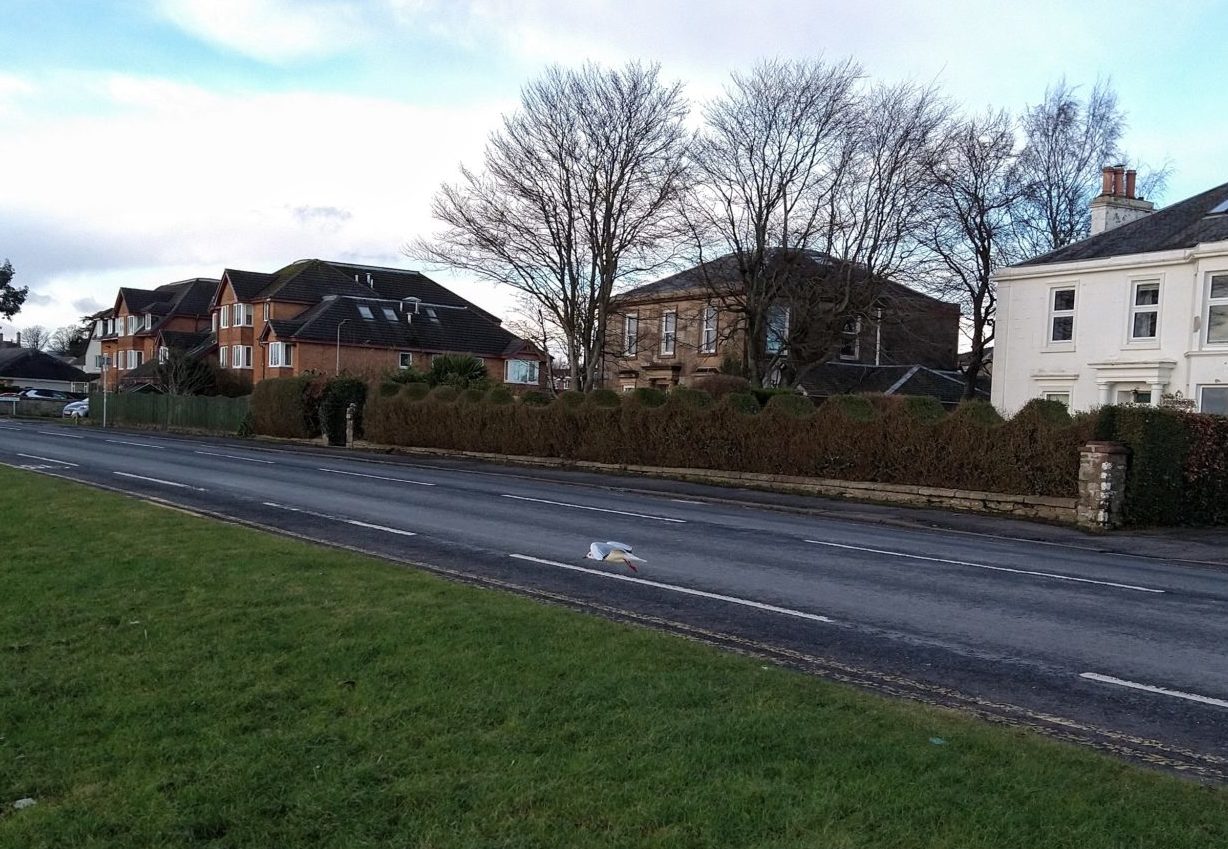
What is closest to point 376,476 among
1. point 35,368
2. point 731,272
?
point 731,272

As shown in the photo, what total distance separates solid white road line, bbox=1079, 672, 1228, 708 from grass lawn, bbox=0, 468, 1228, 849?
2.01 metres

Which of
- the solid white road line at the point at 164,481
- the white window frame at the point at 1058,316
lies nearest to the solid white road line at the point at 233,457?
the solid white road line at the point at 164,481

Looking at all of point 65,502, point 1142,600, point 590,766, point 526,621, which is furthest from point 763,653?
point 65,502

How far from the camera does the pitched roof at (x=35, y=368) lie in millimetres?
100375

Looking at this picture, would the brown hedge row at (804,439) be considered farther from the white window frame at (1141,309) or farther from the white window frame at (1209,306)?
the white window frame at (1141,309)

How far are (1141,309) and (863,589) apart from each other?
22.0 m

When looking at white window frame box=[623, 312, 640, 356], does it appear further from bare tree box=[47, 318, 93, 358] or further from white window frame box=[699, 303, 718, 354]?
bare tree box=[47, 318, 93, 358]

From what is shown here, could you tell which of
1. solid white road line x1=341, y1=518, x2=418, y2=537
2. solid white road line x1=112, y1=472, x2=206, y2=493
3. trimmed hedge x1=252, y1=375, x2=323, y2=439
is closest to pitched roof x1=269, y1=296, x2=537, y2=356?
trimmed hedge x1=252, y1=375, x2=323, y2=439

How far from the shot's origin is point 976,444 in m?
20.8

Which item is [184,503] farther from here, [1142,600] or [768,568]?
[1142,600]

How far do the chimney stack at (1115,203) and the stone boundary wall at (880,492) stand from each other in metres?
17.7

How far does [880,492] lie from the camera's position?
22.3 meters

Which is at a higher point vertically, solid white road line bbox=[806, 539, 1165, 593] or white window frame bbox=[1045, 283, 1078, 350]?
white window frame bbox=[1045, 283, 1078, 350]

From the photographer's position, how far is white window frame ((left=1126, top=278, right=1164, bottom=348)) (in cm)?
2823
